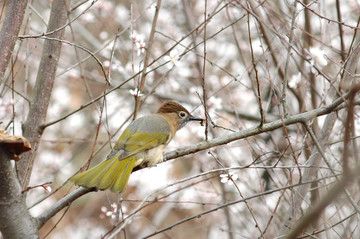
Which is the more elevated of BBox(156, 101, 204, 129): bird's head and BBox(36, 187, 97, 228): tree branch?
BBox(156, 101, 204, 129): bird's head

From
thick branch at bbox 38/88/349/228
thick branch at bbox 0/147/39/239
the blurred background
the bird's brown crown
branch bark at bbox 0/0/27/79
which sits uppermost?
the blurred background

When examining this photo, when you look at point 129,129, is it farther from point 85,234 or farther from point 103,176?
point 85,234

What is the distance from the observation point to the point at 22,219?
3182 mm

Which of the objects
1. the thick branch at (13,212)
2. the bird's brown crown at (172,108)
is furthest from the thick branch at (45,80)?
the bird's brown crown at (172,108)

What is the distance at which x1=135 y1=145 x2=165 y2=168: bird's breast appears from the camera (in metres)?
4.90

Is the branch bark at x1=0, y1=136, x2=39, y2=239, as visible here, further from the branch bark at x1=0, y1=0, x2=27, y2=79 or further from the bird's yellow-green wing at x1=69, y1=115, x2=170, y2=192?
the branch bark at x1=0, y1=0, x2=27, y2=79

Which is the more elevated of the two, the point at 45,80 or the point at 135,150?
the point at 45,80

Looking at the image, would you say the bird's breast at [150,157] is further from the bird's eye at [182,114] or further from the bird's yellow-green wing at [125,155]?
the bird's eye at [182,114]

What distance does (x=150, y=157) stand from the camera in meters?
4.98

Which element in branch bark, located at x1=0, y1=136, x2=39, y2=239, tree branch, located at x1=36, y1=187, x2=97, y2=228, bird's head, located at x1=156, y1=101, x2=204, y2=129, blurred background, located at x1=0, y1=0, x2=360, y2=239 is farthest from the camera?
blurred background, located at x1=0, y1=0, x2=360, y2=239

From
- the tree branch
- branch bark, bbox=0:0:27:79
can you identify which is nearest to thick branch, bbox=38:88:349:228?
the tree branch

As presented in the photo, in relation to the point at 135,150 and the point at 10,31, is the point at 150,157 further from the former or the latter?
the point at 10,31

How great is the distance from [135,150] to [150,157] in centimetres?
24

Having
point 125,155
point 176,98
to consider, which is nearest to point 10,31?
point 125,155
